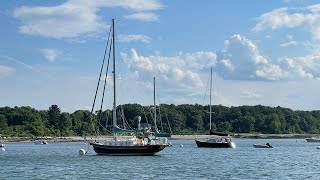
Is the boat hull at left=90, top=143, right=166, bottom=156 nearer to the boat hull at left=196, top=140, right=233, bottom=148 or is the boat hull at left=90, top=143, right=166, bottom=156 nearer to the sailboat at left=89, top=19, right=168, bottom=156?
the sailboat at left=89, top=19, right=168, bottom=156

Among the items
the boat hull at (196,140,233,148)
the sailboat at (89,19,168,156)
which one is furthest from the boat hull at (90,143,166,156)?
the boat hull at (196,140,233,148)

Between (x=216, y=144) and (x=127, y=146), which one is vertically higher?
(x=216, y=144)

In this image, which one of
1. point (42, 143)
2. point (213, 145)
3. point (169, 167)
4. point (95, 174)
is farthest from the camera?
point (42, 143)

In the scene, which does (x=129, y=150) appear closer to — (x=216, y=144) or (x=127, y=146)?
(x=127, y=146)

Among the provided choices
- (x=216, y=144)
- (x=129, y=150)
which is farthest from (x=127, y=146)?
(x=216, y=144)

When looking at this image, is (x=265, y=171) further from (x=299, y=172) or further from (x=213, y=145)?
(x=213, y=145)

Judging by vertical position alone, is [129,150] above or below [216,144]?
below

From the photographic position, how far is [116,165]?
74375 mm

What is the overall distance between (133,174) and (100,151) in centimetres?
2615

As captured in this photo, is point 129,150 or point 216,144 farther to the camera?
point 216,144

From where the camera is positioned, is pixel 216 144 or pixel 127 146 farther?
pixel 216 144

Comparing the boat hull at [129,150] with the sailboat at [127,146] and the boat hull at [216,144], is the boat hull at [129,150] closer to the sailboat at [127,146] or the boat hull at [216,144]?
the sailboat at [127,146]

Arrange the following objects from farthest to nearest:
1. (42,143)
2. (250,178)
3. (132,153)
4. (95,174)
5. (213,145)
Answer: (42,143) → (213,145) → (132,153) → (95,174) → (250,178)

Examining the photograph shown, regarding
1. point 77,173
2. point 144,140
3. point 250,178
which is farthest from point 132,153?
point 250,178
